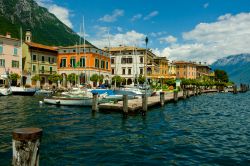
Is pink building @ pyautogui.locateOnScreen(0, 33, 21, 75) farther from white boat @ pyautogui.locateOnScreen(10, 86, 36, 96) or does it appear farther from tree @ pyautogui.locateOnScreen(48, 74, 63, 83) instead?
white boat @ pyautogui.locateOnScreen(10, 86, 36, 96)

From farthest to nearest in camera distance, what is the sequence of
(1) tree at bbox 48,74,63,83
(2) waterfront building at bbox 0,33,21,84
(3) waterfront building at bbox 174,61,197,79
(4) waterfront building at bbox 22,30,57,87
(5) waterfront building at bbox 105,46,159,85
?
(3) waterfront building at bbox 174,61,197,79, (5) waterfront building at bbox 105,46,159,85, (1) tree at bbox 48,74,63,83, (4) waterfront building at bbox 22,30,57,87, (2) waterfront building at bbox 0,33,21,84

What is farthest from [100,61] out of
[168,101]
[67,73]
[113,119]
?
[113,119]

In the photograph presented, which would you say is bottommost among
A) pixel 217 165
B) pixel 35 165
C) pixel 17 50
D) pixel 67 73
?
pixel 217 165

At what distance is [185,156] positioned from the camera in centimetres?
1392

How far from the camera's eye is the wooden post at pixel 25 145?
6.05 metres

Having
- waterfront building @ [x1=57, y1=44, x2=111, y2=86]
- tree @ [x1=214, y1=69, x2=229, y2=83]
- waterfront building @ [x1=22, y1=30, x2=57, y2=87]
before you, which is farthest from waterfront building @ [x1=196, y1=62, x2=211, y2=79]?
waterfront building @ [x1=22, y1=30, x2=57, y2=87]

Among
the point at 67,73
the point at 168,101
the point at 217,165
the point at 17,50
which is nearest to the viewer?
the point at 217,165

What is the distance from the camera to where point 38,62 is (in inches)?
2977

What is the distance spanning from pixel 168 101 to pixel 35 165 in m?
38.9

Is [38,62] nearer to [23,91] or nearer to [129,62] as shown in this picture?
[23,91]

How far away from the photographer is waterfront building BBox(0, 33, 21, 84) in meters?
65.6

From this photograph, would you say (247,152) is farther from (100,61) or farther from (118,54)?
(118,54)

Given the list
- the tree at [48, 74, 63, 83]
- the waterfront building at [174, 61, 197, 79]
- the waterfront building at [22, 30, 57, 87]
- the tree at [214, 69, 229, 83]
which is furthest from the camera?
the tree at [214, 69, 229, 83]

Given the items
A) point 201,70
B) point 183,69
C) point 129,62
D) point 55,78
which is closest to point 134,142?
point 55,78
